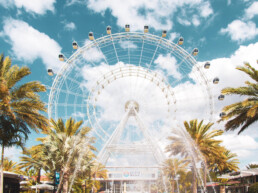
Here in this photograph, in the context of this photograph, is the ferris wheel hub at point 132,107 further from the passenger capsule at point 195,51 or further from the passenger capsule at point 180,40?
the passenger capsule at point 195,51

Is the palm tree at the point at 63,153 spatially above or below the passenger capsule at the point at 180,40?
below

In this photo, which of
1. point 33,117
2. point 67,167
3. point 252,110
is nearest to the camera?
point 252,110

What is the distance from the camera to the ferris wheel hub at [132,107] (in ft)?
104

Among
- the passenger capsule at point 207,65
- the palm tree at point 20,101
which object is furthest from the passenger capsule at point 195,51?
the palm tree at point 20,101

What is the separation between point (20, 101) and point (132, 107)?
63.4 feet

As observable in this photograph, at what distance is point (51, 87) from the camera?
29.2 m

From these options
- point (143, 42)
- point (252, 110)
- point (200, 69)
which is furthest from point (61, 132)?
point (200, 69)

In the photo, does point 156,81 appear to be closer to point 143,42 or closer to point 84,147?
point 143,42

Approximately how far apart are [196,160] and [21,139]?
50.7 ft

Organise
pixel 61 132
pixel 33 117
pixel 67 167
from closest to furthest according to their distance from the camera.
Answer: pixel 33 117, pixel 67 167, pixel 61 132

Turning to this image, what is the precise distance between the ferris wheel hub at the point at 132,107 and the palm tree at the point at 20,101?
18.1 metres

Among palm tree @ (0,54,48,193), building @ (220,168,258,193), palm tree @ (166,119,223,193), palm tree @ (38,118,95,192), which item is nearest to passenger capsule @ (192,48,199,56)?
palm tree @ (166,119,223,193)

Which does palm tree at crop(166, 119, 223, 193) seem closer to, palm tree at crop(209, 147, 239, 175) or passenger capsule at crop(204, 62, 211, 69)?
palm tree at crop(209, 147, 239, 175)

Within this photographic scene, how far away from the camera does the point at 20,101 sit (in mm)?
13484
